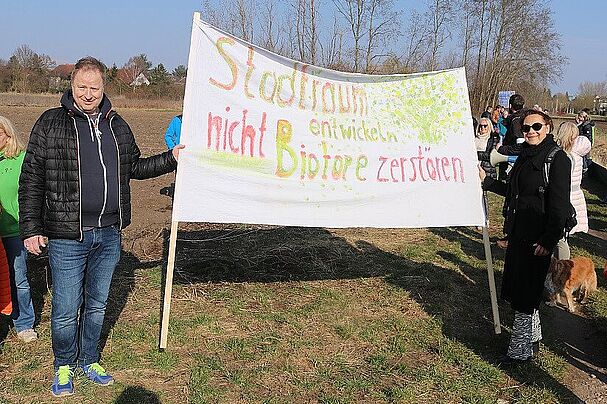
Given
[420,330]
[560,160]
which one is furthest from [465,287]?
[560,160]

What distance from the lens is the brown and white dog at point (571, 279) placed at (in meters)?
5.47

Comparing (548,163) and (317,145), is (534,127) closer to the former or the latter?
(548,163)

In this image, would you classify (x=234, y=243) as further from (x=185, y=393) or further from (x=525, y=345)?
(x=525, y=345)

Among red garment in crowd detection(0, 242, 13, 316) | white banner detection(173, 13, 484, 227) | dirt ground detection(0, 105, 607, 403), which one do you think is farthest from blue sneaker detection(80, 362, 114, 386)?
dirt ground detection(0, 105, 607, 403)

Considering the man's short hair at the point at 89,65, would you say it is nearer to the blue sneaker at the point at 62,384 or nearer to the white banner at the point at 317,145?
the white banner at the point at 317,145

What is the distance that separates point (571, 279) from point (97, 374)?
455cm

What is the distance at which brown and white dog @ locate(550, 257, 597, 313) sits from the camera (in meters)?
5.47

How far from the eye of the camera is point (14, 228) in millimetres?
4129

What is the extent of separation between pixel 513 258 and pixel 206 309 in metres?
2.75

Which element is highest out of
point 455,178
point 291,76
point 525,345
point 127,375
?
point 291,76

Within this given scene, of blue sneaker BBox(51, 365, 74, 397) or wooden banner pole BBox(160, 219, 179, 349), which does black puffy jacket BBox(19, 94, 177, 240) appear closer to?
wooden banner pole BBox(160, 219, 179, 349)

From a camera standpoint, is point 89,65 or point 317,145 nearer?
point 89,65

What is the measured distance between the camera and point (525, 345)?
4.12 m

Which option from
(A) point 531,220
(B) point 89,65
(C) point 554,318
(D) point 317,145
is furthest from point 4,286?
(C) point 554,318
